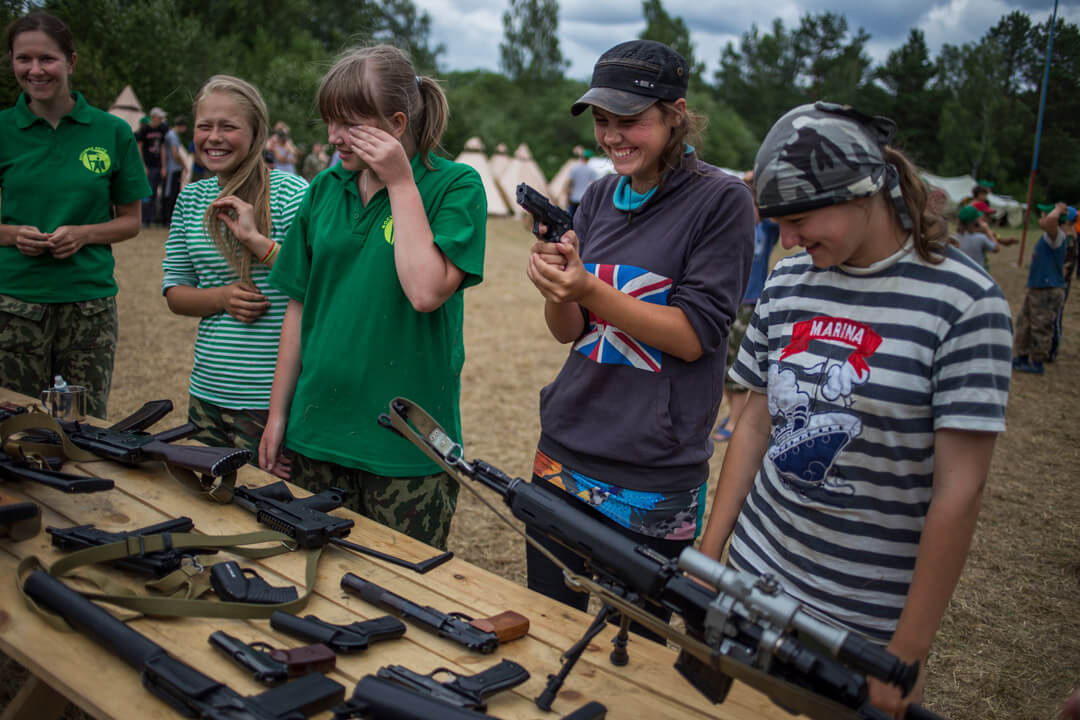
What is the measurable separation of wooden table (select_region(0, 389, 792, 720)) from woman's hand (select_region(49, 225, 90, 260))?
165 cm

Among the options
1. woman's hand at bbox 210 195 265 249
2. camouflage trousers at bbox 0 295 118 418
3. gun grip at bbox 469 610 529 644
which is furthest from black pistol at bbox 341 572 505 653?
camouflage trousers at bbox 0 295 118 418

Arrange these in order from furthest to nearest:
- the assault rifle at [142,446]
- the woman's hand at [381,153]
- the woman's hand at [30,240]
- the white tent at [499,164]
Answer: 1. the white tent at [499,164]
2. the woman's hand at [30,240]
3. the assault rifle at [142,446]
4. the woman's hand at [381,153]

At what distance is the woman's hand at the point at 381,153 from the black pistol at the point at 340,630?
120cm

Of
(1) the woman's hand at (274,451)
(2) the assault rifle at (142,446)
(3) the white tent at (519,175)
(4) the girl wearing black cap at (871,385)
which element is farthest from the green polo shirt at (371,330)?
(3) the white tent at (519,175)

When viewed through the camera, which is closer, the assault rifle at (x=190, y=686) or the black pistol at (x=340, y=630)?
the assault rifle at (x=190, y=686)

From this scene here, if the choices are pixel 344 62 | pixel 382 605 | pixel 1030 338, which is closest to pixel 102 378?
pixel 344 62

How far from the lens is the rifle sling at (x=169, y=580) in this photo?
1717mm

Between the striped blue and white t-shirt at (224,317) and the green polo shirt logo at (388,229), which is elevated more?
the green polo shirt logo at (388,229)

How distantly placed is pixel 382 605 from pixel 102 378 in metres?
2.66

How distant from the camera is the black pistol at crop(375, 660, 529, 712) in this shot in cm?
148

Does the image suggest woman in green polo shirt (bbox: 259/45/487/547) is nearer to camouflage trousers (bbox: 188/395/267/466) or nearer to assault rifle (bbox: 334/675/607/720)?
camouflage trousers (bbox: 188/395/267/466)

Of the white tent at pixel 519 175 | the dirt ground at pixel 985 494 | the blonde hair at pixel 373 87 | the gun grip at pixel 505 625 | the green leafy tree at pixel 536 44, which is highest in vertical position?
the green leafy tree at pixel 536 44

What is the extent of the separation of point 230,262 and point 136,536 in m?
1.33

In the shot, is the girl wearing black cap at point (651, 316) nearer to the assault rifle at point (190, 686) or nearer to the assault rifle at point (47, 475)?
the assault rifle at point (190, 686)
